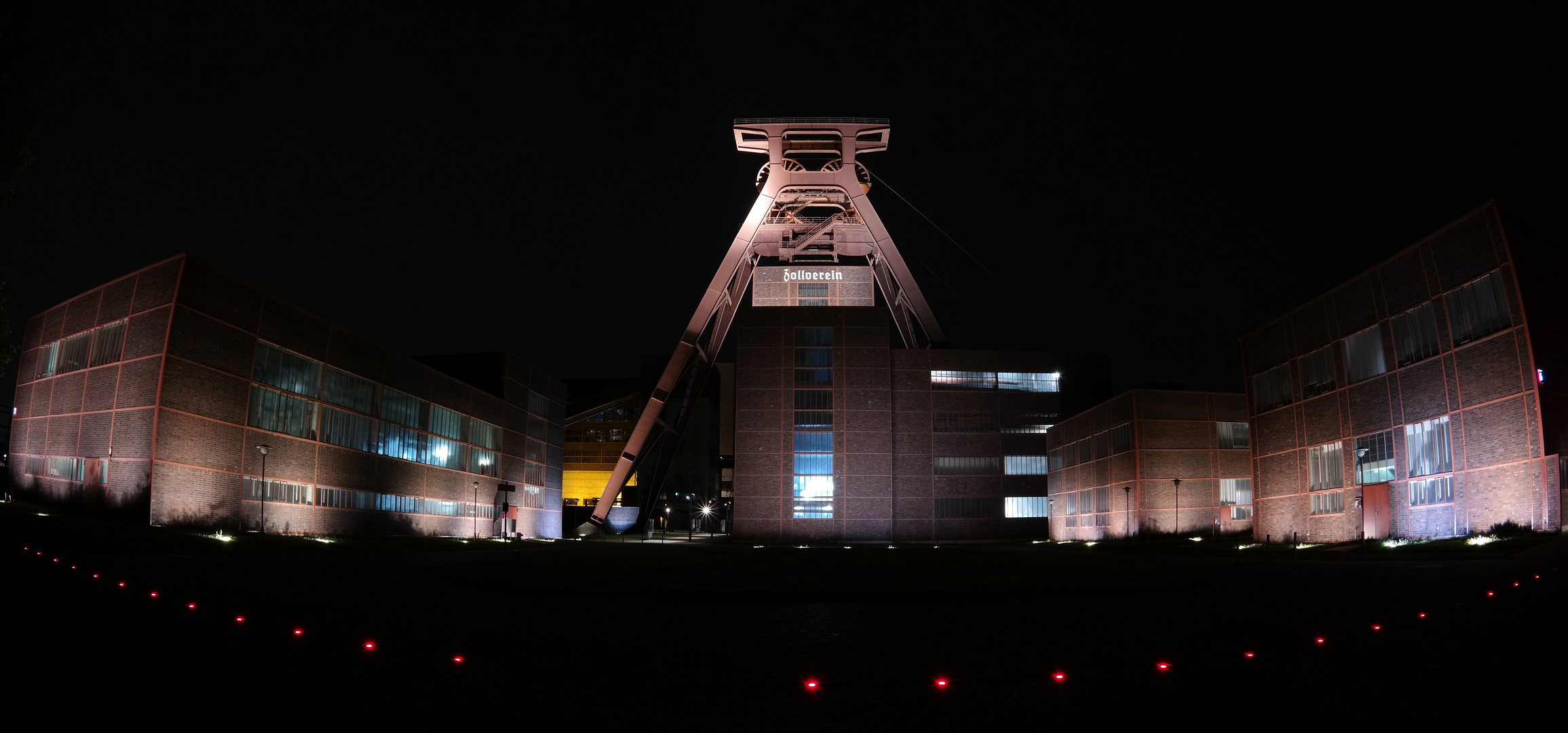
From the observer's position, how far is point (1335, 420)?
37438 mm

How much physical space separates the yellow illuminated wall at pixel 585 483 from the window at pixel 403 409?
162ft

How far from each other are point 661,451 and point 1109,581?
60.6m

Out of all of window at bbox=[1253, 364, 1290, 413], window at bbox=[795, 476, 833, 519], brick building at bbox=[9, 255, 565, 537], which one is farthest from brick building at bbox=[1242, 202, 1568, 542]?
brick building at bbox=[9, 255, 565, 537]

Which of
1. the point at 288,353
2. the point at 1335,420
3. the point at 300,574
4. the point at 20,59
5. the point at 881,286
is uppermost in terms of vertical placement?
the point at 881,286

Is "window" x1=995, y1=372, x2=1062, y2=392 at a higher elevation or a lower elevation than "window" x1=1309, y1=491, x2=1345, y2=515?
higher

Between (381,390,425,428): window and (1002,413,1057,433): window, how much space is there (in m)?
40.4

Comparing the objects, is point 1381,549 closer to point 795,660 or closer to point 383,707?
point 795,660

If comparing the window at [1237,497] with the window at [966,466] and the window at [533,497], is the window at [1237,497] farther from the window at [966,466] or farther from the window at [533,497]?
the window at [533,497]

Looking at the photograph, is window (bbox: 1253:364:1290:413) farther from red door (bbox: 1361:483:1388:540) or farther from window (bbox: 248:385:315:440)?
window (bbox: 248:385:315:440)

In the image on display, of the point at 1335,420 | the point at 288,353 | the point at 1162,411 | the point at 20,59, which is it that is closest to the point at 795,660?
the point at 20,59

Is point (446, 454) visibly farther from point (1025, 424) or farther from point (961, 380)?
point (1025, 424)

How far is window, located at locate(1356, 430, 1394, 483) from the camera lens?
111 ft

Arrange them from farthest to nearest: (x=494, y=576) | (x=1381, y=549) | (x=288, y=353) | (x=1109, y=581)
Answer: (x=288, y=353) → (x=1381, y=549) → (x=494, y=576) → (x=1109, y=581)

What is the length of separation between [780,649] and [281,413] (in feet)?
130
